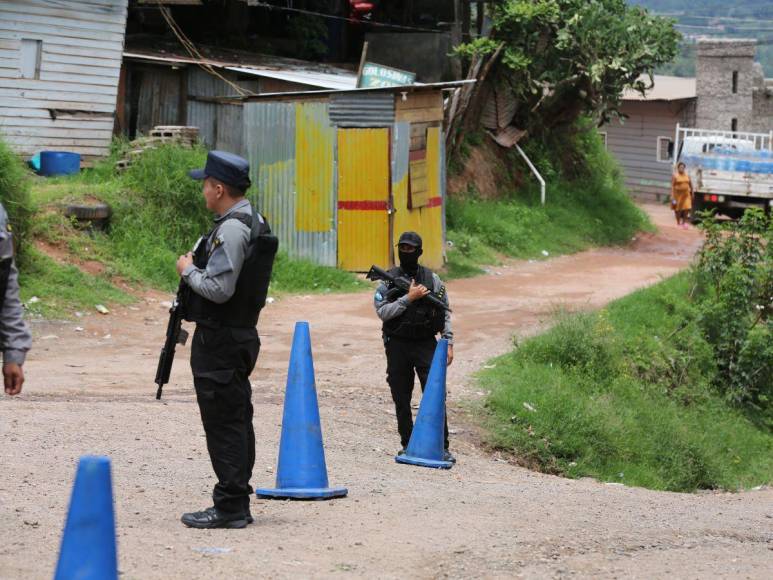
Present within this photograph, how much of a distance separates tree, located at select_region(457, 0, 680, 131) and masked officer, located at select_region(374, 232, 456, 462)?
15.7 metres

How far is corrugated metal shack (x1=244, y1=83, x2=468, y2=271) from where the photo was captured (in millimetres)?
18219

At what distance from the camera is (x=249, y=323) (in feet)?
18.7

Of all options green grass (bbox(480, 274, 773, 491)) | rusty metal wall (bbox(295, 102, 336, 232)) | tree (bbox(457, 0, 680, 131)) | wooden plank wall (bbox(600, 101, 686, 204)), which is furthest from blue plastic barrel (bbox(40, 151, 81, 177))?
wooden plank wall (bbox(600, 101, 686, 204))

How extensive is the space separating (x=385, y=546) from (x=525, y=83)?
2025cm

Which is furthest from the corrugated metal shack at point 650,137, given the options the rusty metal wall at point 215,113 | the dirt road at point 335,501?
the dirt road at point 335,501

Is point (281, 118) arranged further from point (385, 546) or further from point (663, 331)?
point (385, 546)

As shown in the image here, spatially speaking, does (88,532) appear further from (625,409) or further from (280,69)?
(280,69)

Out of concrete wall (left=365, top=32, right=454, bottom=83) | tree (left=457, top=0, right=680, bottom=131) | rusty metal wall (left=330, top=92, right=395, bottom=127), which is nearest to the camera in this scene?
rusty metal wall (left=330, top=92, right=395, bottom=127)

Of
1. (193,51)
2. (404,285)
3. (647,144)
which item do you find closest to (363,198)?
(193,51)

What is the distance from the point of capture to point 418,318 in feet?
27.1

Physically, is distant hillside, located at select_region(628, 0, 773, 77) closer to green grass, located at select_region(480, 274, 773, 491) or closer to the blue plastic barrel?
the blue plastic barrel

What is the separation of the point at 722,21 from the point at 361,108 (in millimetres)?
97639

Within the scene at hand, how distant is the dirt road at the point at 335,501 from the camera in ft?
17.6

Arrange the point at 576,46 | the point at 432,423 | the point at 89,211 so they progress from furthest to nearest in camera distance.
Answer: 1. the point at 576,46
2. the point at 89,211
3. the point at 432,423
